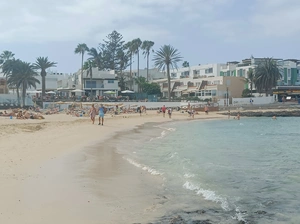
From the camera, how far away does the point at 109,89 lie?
78.6 meters

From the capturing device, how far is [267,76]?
72.5 metres

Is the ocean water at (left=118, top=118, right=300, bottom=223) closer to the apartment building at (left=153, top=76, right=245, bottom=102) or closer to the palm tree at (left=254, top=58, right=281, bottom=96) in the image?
the apartment building at (left=153, top=76, right=245, bottom=102)

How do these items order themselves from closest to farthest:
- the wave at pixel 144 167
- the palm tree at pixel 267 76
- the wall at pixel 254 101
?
the wave at pixel 144 167
the wall at pixel 254 101
the palm tree at pixel 267 76

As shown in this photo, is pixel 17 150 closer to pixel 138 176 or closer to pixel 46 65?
pixel 138 176

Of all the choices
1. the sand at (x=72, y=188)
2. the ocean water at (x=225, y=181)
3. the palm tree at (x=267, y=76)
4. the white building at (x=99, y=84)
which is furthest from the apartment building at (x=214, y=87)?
the sand at (x=72, y=188)

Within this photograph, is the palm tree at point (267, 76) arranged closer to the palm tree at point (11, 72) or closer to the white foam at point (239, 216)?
the palm tree at point (11, 72)

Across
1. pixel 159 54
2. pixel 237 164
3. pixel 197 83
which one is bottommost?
pixel 237 164

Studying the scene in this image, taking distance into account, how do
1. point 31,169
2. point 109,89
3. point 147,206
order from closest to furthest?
point 147,206
point 31,169
point 109,89

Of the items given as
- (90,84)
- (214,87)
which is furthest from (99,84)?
(214,87)

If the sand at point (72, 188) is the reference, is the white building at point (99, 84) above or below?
above

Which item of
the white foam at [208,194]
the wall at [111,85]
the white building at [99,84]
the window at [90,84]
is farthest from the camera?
the wall at [111,85]

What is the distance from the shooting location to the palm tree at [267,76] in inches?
2862

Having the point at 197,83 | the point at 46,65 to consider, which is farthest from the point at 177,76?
the point at 46,65

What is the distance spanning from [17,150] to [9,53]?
315ft
